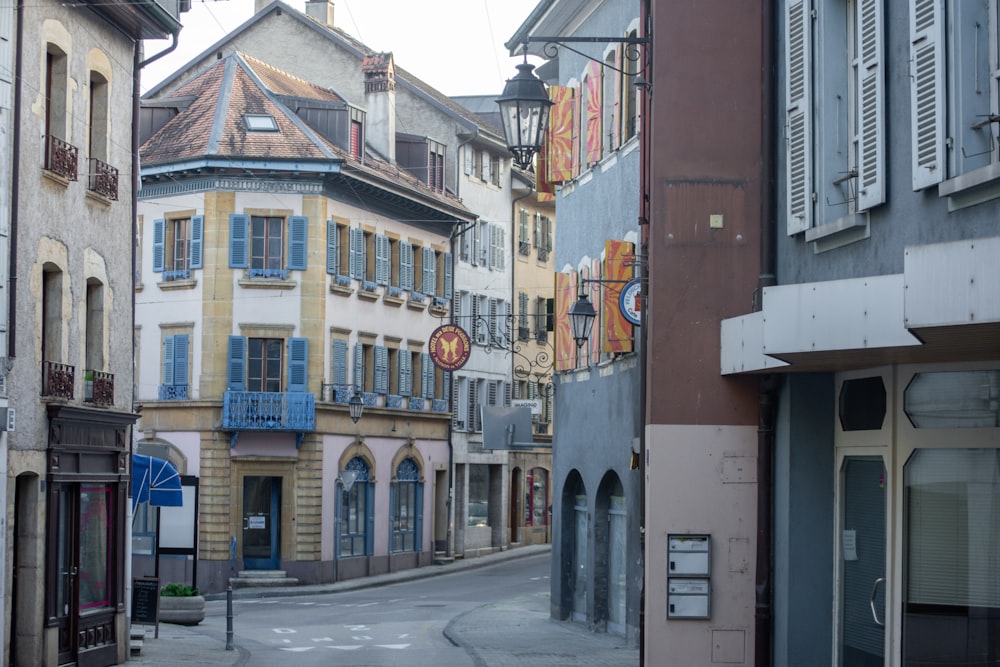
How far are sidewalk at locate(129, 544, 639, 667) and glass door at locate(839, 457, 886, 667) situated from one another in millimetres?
6742

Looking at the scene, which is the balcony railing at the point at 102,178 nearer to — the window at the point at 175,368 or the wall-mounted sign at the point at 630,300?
the wall-mounted sign at the point at 630,300

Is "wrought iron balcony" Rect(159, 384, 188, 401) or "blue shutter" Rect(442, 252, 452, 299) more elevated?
"blue shutter" Rect(442, 252, 452, 299)

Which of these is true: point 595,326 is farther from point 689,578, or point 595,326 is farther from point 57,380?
point 689,578

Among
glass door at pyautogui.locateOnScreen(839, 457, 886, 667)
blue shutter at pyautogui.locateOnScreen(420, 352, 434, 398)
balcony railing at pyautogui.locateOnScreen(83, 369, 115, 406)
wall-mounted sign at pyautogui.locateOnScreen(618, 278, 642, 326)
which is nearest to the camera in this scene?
glass door at pyautogui.locateOnScreen(839, 457, 886, 667)

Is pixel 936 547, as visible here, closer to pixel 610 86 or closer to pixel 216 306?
pixel 610 86

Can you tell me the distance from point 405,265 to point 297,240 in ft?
18.8

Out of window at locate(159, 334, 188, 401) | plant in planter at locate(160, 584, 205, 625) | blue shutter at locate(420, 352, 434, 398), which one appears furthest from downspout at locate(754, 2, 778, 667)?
blue shutter at locate(420, 352, 434, 398)

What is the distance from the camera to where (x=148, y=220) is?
1785 inches

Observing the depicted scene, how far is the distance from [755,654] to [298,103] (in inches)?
1357

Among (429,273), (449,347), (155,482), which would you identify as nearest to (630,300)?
(155,482)

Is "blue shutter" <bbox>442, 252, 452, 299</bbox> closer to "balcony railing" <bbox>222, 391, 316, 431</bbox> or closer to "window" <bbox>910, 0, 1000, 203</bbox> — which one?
"balcony railing" <bbox>222, 391, 316, 431</bbox>

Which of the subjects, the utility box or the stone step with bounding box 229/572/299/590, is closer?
the utility box

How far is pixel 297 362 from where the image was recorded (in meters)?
44.4

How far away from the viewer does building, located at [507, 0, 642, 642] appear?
24.1 m
